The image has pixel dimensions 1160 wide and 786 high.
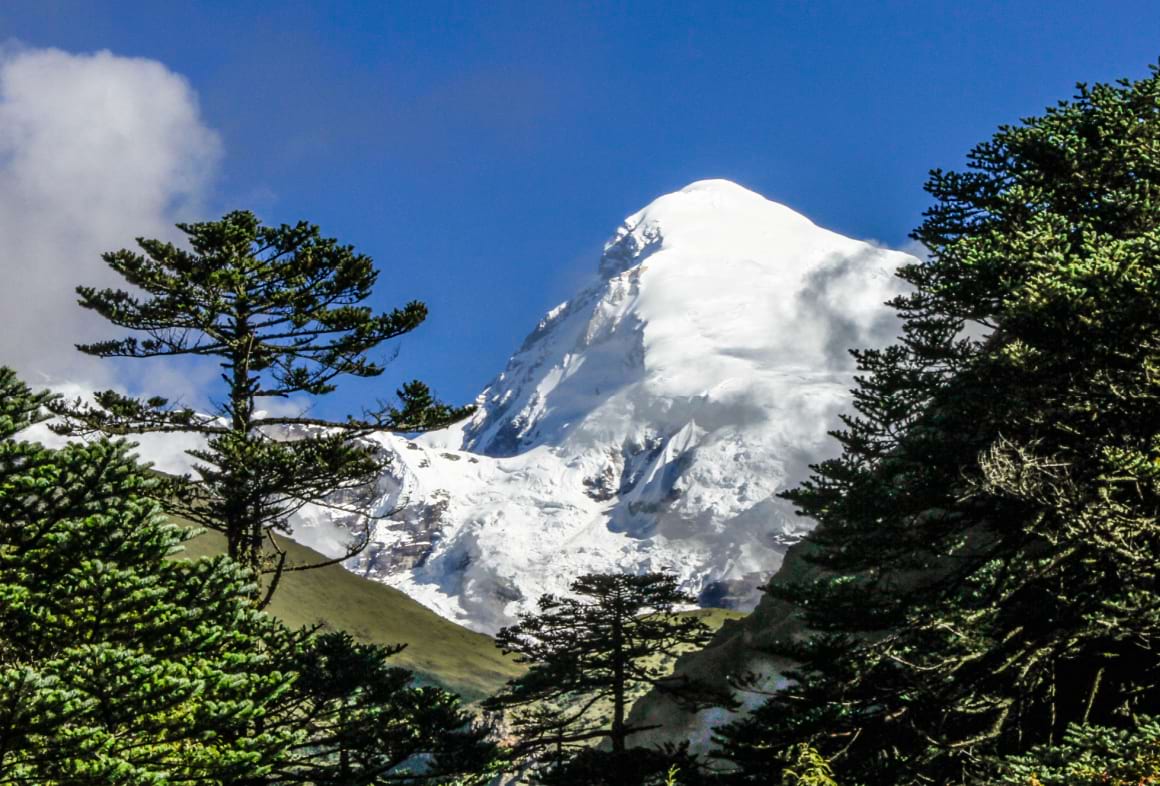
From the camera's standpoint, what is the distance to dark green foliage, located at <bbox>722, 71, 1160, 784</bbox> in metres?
14.9

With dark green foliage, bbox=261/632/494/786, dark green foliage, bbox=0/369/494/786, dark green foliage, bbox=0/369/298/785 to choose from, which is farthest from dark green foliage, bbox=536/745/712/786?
dark green foliage, bbox=0/369/298/785

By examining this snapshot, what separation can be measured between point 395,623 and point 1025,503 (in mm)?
165542

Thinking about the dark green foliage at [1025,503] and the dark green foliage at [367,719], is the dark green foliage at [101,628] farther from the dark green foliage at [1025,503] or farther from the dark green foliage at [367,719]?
the dark green foliage at [1025,503]

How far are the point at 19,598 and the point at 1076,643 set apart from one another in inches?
616

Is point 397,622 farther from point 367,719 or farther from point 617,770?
point 367,719

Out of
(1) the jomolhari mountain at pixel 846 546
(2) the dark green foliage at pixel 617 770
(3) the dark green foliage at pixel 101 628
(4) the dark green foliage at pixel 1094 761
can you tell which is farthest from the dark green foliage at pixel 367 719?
(4) the dark green foliage at pixel 1094 761

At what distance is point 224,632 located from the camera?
1537 cm

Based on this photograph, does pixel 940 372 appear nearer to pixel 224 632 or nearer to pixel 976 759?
pixel 976 759

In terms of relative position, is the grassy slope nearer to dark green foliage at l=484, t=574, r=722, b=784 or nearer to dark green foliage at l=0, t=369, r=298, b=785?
dark green foliage at l=484, t=574, r=722, b=784

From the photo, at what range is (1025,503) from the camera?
1569 centimetres

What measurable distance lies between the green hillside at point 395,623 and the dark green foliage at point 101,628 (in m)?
129

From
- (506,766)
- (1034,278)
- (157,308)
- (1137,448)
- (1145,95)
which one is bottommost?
(506,766)

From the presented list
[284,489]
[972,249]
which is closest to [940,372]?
[972,249]

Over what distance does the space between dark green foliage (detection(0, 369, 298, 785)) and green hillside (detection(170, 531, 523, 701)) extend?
12937 centimetres
